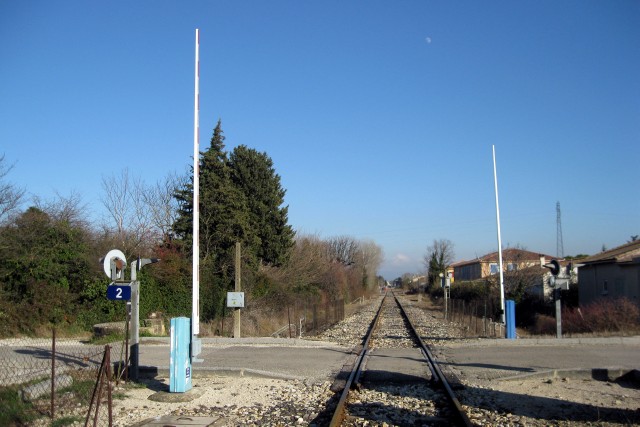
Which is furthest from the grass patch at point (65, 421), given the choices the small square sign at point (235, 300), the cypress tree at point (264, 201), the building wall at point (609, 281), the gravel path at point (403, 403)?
the cypress tree at point (264, 201)

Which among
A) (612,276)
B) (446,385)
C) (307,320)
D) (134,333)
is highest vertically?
(612,276)

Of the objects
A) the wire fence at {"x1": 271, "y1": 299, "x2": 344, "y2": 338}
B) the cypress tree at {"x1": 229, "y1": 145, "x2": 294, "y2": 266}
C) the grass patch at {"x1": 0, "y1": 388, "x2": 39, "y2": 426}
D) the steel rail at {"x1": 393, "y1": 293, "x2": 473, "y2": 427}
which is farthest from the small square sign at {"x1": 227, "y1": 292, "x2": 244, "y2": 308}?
Result: the cypress tree at {"x1": 229, "y1": 145, "x2": 294, "y2": 266}

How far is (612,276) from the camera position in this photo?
31953 mm

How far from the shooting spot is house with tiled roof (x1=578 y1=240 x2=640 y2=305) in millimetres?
29312

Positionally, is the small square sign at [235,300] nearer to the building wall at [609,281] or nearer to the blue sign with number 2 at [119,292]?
the blue sign with number 2 at [119,292]

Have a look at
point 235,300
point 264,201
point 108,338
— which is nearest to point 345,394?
point 235,300

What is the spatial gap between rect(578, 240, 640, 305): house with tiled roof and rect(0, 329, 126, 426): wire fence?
25088 mm

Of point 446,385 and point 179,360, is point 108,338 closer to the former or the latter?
point 179,360

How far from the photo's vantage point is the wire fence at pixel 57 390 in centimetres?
801

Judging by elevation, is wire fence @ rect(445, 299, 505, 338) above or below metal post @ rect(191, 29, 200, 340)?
below

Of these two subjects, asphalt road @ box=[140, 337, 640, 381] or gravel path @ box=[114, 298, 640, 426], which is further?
asphalt road @ box=[140, 337, 640, 381]

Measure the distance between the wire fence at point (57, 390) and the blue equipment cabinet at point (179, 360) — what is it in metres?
1.02

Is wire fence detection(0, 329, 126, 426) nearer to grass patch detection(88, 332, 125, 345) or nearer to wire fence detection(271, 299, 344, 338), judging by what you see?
grass patch detection(88, 332, 125, 345)

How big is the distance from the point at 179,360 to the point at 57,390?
210 centimetres
